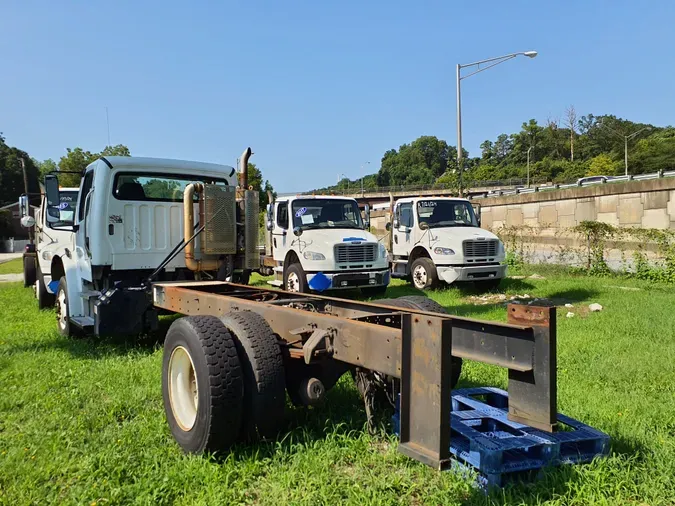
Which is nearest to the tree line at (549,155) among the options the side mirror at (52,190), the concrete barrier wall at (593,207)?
the concrete barrier wall at (593,207)

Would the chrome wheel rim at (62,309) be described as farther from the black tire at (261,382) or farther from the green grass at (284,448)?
the black tire at (261,382)

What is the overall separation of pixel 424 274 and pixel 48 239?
783cm

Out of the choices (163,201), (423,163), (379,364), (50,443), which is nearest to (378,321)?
(379,364)

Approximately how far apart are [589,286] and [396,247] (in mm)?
4552

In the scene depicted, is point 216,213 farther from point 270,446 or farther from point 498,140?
point 498,140

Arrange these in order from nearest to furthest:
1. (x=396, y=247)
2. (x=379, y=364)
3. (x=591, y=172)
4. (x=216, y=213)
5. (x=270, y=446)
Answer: (x=379, y=364) → (x=270, y=446) → (x=216, y=213) → (x=396, y=247) → (x=591, y=172)

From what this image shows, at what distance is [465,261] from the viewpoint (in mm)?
11609

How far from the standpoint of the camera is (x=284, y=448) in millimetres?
3305

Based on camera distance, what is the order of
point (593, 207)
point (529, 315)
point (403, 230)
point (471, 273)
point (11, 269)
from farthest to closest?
point (11, 269) → point (593, 207) → point (403, 230) → point (471, 273) → point (529, 315)

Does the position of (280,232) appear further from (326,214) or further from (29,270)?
(29,270)

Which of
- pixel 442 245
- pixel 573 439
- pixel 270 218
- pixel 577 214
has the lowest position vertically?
pixel 573 439

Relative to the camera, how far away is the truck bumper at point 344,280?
1036 cm

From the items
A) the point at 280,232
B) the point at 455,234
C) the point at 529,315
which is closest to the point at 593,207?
the point at 455,234

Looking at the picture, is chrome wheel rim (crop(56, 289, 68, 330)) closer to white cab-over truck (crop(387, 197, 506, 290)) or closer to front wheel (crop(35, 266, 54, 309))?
front wheel (crop(35, 266, 54, 309))
